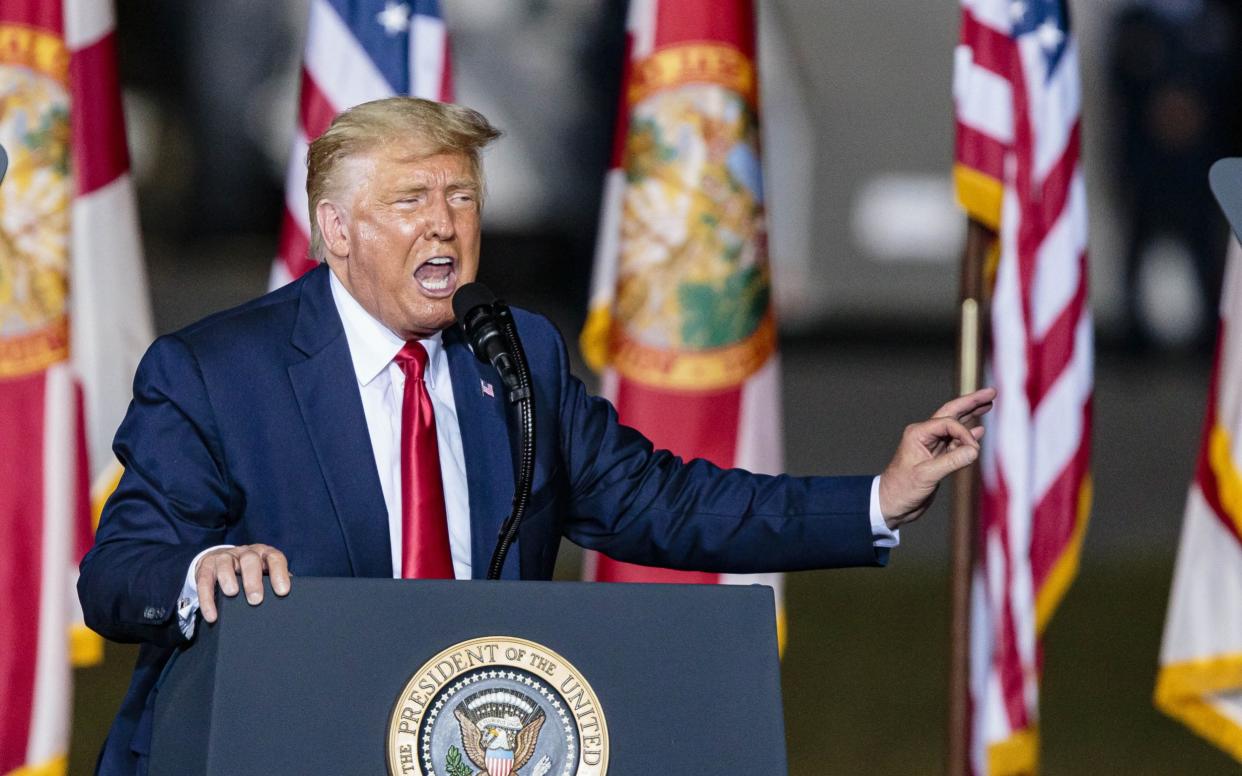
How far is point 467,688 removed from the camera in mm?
1659

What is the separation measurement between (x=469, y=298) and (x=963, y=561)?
1.68 m

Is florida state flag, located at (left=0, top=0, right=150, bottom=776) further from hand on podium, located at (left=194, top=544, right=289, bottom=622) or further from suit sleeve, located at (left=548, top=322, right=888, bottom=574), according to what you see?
hand on podium, located at (left=194, top=544, right=289, bottom=622)

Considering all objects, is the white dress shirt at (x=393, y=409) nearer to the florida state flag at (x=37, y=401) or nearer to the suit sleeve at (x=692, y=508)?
the suit sleeve at (x=692, y=508)

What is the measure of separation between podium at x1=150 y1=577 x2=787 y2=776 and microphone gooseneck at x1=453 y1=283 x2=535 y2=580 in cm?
23

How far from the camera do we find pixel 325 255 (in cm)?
223

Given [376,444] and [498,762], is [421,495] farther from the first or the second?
[498,762]

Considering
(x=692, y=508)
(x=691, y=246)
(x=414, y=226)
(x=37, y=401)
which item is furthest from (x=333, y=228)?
(x=691, y=246)

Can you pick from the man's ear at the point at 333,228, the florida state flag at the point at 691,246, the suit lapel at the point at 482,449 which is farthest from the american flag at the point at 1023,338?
the man's ear at the point at 333,228

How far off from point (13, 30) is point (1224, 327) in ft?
7.71

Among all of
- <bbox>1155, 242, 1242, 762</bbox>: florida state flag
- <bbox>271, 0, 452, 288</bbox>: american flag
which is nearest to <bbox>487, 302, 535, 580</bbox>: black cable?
<bbox>271, 0, 452, 288</bbox>: american flag

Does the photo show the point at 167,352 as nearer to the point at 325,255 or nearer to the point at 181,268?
the point at 325,255

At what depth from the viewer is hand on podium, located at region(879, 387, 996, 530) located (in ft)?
6.91

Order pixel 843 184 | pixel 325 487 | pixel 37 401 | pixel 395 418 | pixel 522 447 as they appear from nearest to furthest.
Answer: pixel 522 447 → pixel 325 487 → pixel 395 418 → pixel 37 401 → pixel 843 184

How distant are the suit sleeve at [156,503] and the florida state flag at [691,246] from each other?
59.9 inches
